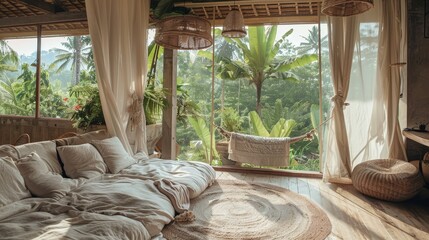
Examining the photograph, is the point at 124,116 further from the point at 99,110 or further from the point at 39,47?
the point at 39,47

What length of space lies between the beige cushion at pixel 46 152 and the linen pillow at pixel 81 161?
0.17 ft

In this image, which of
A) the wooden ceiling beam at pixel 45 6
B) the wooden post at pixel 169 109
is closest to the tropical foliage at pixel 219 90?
the wooden post at pixel 169 109

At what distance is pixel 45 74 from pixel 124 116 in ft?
18.1

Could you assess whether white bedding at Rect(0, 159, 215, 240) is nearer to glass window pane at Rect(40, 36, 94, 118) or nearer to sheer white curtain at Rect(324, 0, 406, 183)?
sheer white curtain at Rect(324, 0, 406, 183)

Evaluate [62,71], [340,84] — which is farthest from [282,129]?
[62,71]

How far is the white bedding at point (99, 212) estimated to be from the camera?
162cm

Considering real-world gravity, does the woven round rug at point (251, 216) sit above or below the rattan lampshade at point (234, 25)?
below

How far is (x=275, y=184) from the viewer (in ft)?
12.0

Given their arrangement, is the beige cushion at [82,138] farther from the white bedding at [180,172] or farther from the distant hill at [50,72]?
the distant hill at [50,72]

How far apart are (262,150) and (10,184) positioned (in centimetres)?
284

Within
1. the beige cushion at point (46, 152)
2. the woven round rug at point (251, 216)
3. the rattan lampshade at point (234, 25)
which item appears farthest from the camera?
the rattan lampshade at point (234, 25)

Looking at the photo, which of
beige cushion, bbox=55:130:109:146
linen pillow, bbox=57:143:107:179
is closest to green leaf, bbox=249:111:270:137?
beige cushion, bbox=55:130:109:146

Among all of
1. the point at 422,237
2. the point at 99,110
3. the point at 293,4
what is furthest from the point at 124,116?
the point at 422,237

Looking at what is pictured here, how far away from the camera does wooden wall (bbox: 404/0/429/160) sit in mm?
3420
